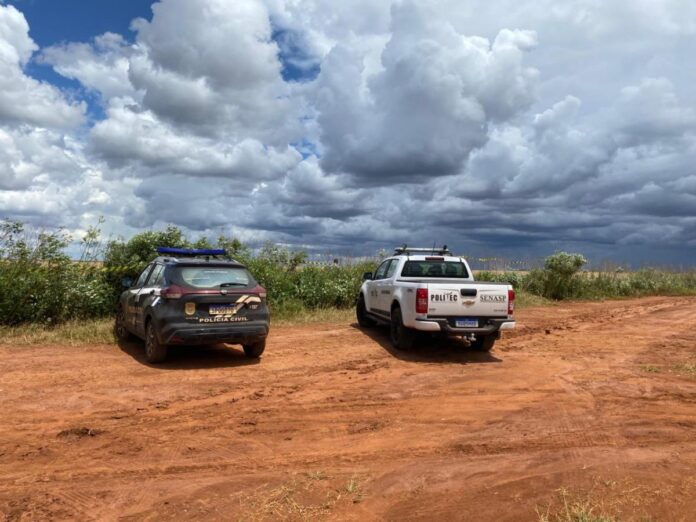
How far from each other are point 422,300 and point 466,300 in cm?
76

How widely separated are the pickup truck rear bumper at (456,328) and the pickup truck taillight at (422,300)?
0.56 feet

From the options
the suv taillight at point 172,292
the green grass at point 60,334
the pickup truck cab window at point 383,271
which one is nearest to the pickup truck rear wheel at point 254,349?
the suv taillight at point 172,292

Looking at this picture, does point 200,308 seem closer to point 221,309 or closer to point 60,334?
point 221,309

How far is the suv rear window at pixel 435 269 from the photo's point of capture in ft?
36.7

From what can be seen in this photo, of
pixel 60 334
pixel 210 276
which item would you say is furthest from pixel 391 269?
pixel 60 334

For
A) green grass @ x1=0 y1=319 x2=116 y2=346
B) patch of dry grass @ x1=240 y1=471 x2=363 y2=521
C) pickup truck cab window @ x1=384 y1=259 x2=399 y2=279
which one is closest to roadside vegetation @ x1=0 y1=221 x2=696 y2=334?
green grass @ x1=0 y1=319 x2=116 y2=346

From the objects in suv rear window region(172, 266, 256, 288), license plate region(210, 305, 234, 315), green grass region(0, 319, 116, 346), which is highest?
suv rear window region(172, 266, 256, 288)

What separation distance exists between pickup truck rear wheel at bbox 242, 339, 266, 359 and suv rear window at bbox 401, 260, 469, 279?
335 cm

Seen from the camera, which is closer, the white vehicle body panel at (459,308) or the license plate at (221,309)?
the license plate at (221,309)

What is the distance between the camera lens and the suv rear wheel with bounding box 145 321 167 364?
27.9 feet

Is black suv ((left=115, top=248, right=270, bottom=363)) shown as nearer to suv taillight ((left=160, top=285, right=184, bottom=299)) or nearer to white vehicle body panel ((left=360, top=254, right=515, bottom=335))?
suv taillight ((left=160, top=285, right=184, bottom=299))

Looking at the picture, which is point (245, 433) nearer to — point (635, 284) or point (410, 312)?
point (410, 312)

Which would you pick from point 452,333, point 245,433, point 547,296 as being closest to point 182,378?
point 245,433

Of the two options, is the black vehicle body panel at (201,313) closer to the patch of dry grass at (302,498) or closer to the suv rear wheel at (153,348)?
the suv rear wheel at (153,348)
